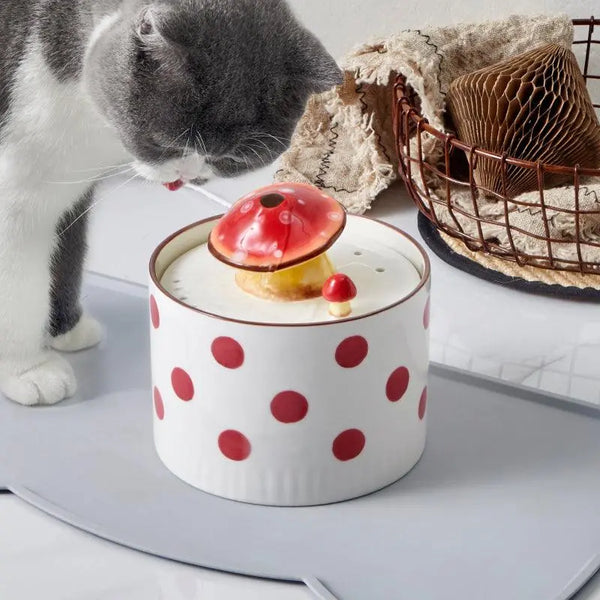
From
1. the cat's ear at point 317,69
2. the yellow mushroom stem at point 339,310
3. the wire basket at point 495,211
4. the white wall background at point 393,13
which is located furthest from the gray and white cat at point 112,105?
the white wall background at point 393,13

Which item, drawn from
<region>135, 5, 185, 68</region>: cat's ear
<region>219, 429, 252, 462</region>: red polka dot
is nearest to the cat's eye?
<region>135, 5, 185, 68</region>: cat's ear

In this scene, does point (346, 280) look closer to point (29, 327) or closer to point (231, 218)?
point (231, 218)

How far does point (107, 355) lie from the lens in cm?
69

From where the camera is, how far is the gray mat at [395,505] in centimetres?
50

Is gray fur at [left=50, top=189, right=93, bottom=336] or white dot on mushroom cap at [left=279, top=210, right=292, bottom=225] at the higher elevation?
white dot on mushroom cap at [left=279, top=210, right=292, bottom=225]

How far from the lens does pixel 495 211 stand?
82cm

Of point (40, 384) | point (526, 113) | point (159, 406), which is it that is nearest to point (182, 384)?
point (159, 406)

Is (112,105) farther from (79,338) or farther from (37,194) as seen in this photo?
(79,338)

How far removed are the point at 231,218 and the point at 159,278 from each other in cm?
5

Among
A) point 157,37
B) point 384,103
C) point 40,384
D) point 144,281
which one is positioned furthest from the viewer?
point 384,103

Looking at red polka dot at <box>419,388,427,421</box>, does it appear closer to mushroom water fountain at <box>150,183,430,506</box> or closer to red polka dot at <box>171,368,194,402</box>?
mushroom water fountain at <box>150,183,430,506</box>

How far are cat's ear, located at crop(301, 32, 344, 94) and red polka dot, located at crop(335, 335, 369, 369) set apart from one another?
143 millimetres

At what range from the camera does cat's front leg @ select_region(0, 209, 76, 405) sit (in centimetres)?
61

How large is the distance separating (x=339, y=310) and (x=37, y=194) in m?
0.20
